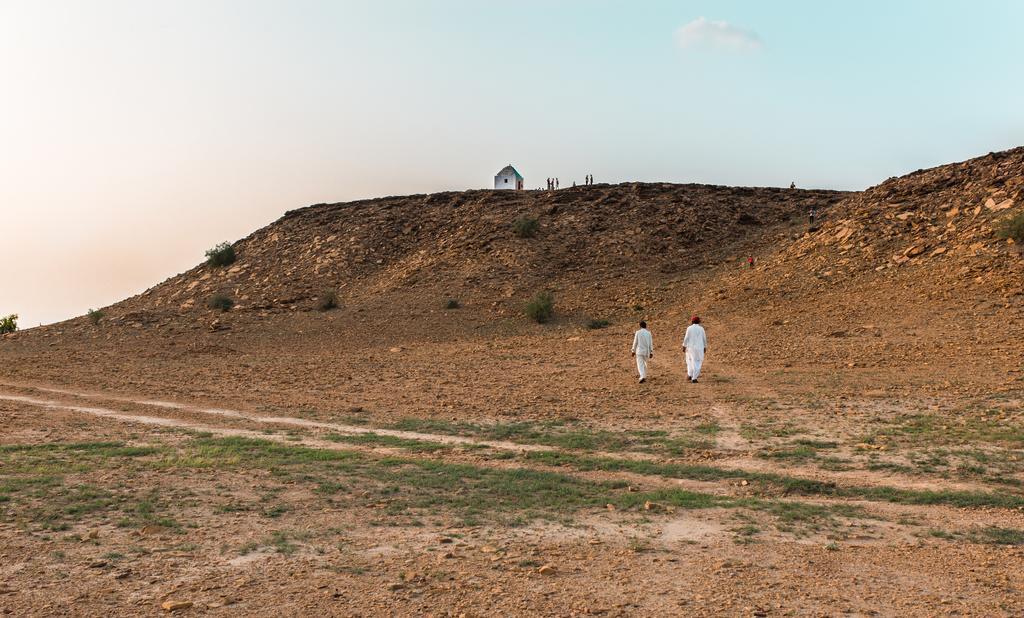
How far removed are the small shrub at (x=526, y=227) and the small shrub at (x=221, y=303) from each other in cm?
1352

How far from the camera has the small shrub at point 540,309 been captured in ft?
96.0

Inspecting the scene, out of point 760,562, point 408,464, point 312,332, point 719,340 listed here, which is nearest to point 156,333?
point 312,332

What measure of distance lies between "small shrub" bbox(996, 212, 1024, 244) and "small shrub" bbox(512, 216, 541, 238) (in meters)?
19.7

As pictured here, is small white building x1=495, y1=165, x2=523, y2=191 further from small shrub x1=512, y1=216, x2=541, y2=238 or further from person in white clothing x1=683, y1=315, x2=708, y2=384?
person in white clothing x1=683, y1=315, x2=708, y2=384

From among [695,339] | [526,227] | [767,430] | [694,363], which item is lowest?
[767,430]

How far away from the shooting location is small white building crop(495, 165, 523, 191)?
193ft

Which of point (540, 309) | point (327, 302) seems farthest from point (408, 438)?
point (327, 302)

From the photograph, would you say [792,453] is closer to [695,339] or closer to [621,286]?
[695,339]

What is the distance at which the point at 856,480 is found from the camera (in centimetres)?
905

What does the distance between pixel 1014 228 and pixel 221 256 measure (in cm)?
3733

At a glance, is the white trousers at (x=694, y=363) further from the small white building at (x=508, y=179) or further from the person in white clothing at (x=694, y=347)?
the small white building at (x=508, y=179)

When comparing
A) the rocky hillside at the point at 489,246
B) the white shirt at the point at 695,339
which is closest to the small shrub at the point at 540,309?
the rocky hillside at the point at 489,246

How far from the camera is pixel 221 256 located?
149 feet

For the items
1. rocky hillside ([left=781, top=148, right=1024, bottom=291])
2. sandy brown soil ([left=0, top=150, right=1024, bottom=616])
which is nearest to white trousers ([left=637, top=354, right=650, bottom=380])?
sandy brown soil ([left=0, top=150, right=1024, bottom=616])
